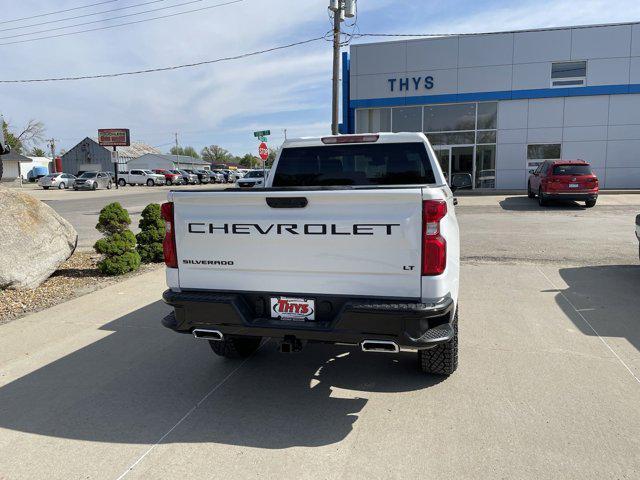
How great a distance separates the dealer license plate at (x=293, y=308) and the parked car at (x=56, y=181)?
46.7 m

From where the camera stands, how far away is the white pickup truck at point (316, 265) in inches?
124

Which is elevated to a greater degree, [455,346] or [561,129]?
[561,129]

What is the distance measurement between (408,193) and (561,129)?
82.3 feet

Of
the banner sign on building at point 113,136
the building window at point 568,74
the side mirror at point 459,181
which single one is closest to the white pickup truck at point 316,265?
the side mirror at point 459,181

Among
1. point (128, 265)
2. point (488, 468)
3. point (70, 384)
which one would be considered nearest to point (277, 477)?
point (488, 468)

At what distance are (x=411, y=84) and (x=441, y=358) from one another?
24148 millimetres

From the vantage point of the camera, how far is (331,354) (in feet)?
15.5

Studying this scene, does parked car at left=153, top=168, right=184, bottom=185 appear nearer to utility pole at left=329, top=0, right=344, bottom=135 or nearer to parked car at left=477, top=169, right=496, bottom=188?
parked car at left=477, top=169, right=496, bottom=188

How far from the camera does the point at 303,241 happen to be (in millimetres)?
3342

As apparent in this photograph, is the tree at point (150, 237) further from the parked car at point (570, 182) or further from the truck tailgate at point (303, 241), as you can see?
the parked car at point (570, 182)

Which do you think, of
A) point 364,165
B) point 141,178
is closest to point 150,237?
point 364,165

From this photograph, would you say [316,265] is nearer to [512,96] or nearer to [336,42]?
[336,42]

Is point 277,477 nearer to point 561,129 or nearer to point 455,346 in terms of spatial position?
point 455,346

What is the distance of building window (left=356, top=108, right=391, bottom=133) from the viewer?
27094mm
